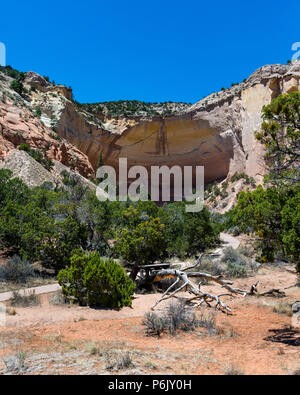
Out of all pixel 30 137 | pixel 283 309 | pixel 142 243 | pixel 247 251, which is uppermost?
pixel 30 137

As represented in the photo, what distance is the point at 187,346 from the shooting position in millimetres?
5879

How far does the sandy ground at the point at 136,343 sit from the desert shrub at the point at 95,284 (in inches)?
15.5

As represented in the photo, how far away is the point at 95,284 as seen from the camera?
8820 millimetres

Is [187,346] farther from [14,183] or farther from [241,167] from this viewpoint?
[241,167]

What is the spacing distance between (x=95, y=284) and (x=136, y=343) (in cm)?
317

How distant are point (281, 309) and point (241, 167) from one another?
99.2 feet

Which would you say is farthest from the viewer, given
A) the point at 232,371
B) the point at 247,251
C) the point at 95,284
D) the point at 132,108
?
the point at 132,108

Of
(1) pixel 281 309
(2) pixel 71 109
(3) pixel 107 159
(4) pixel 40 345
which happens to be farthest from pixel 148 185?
(4) pixel 40 345

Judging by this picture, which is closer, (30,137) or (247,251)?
(247,251)

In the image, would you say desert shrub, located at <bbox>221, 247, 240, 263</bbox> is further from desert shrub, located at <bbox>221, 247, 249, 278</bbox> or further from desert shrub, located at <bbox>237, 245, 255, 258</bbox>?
desert shrub, located at <bbox>237, 245, 255, 258</bbox>

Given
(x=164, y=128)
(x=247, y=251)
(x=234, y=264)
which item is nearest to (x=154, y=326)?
(x=234, y=264)

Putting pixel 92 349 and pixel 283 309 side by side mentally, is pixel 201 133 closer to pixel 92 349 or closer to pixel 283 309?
pixel 283 309

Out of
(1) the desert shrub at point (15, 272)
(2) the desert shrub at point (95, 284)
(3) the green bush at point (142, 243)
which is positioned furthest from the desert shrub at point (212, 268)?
(1) the desert shrub at point (15, 272)

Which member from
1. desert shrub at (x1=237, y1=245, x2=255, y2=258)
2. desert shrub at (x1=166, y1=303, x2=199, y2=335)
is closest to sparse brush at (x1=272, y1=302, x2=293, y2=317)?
desert shrub at (x1=166, y1=303, x2=199, y2=335)
